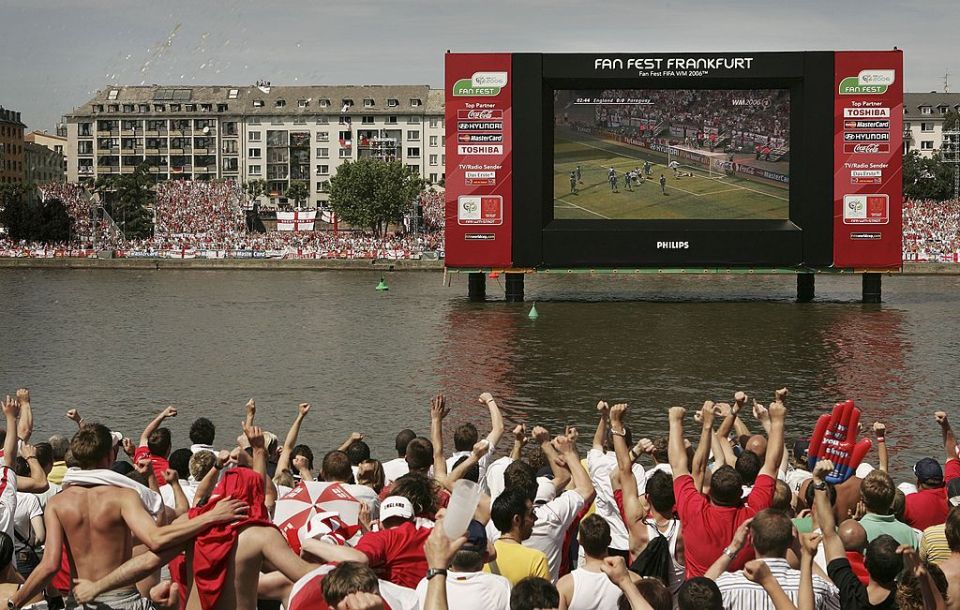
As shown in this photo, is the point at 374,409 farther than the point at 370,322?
No

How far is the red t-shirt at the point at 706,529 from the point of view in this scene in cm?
710

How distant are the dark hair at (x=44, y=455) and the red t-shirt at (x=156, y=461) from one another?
0.64 meters

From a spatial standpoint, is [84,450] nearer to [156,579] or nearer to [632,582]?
[156,579]

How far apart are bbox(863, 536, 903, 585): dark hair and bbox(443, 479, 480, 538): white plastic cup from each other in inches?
88.8

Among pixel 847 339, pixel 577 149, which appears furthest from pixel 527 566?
pixel 577 149

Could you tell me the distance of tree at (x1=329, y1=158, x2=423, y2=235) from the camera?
426 ft

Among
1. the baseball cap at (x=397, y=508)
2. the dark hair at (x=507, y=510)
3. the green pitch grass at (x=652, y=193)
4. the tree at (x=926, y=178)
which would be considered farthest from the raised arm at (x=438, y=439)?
the tree at (x=926, y=178)

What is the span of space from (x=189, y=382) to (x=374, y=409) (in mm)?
5699

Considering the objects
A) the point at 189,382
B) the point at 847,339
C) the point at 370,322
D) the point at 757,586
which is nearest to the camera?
the point at 757,586

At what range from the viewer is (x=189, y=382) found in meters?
27.1

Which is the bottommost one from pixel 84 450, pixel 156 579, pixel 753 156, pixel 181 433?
pixel 181 433

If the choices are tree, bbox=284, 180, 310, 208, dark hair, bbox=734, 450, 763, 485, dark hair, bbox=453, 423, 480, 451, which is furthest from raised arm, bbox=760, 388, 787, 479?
tree, bbox=284, 180, 310, 208

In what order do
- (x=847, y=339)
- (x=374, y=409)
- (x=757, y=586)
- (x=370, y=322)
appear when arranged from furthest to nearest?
(x=370, y=322)
(x=847, y=339)
(x=374, y=409)
(x=757, y=586)

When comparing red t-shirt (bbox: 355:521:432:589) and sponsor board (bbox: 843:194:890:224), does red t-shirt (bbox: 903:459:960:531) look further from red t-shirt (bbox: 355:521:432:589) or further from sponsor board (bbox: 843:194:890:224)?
sponsor board (bbox: 843:194:890:224)
